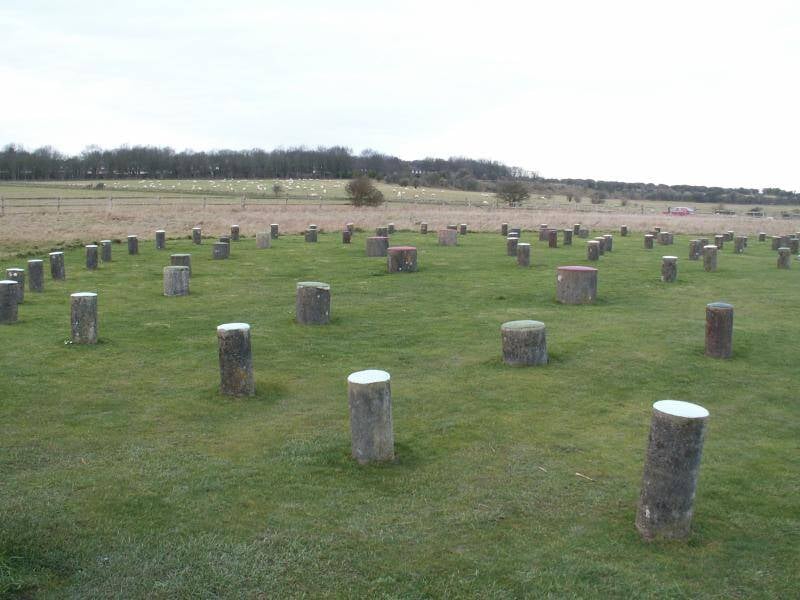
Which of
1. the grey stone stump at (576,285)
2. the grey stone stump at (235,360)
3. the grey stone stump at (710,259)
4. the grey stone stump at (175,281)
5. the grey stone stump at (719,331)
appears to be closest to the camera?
the grey stone stump at (235,360)

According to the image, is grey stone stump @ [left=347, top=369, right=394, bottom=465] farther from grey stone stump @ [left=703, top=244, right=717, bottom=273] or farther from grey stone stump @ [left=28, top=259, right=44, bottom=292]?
grey stone stump @ [left=703, top=244, right=717, bottom=273]

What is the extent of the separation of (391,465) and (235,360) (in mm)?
2302

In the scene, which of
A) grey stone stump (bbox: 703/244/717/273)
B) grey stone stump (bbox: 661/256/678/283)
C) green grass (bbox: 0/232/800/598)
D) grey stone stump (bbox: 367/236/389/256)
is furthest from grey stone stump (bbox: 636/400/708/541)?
grey stone stump (bbox: 367/236/389/256)

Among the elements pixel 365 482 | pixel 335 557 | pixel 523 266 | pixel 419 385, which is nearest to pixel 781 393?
pixel 419 385

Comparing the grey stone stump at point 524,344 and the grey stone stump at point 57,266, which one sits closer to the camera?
the grey stone stump at point 524,344

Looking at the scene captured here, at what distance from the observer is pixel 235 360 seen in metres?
7.18

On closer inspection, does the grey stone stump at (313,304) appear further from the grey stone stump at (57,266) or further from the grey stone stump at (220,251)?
the grey stone stump at (220,251)

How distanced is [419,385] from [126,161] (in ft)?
280

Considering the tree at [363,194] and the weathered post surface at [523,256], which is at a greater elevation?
the tree at [363,194]

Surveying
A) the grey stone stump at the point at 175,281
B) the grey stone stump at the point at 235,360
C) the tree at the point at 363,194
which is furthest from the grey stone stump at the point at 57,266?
the tree at the point at 363,194

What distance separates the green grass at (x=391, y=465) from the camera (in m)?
4.11

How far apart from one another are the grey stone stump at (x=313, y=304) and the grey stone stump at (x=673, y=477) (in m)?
6.76

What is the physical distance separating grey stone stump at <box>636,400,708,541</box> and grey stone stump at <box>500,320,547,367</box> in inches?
145

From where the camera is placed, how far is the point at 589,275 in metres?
12.7
